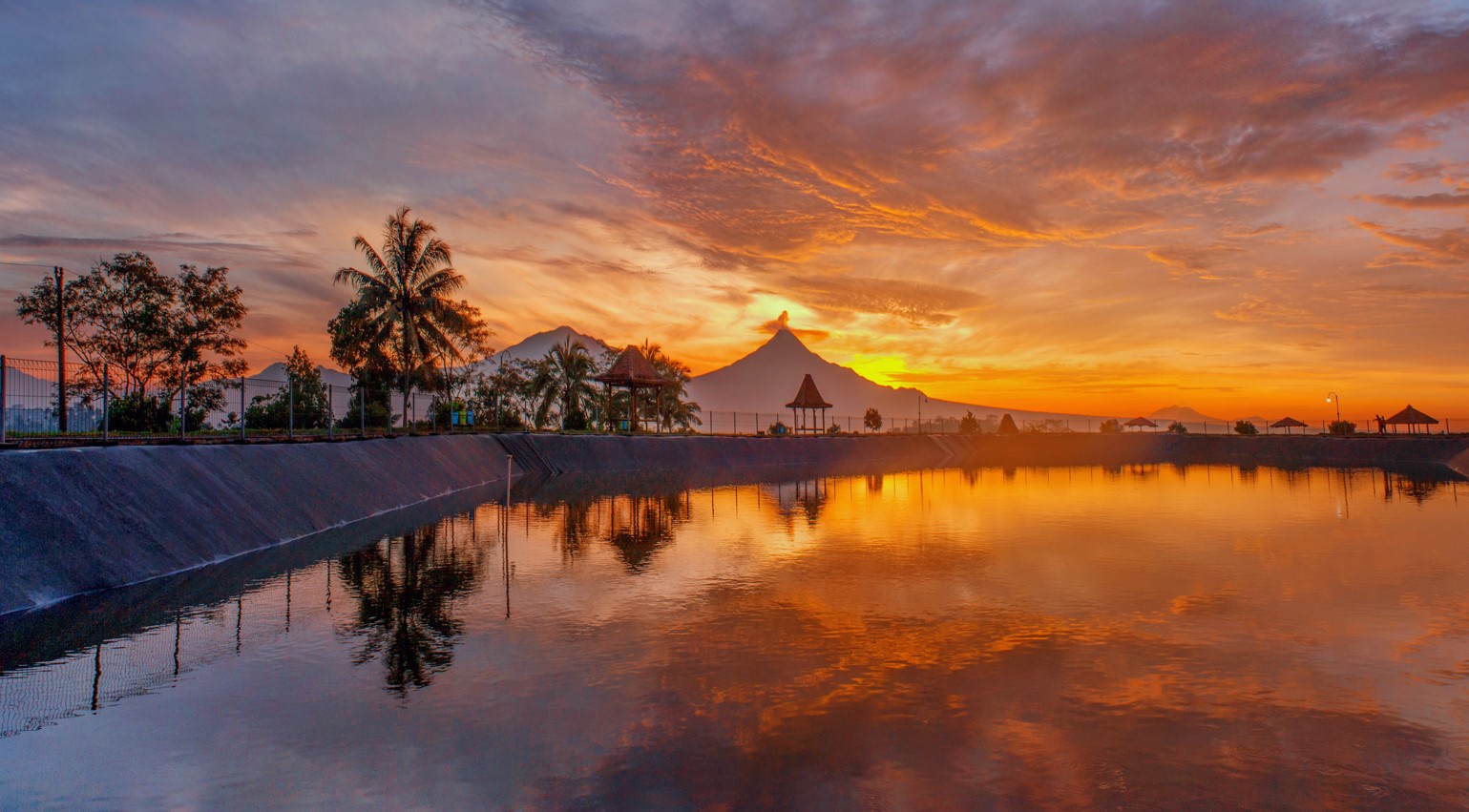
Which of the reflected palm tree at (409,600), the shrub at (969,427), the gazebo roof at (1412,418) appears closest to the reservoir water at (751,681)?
the reflected palm tree at (409,600)

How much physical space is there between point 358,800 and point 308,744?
1718mm

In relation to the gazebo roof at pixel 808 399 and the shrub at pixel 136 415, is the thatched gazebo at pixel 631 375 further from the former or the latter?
the shrub at pixel 136 415

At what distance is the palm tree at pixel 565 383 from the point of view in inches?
2832

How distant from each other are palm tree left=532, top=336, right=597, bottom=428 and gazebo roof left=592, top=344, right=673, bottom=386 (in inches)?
202

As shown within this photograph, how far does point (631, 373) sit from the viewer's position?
212ft

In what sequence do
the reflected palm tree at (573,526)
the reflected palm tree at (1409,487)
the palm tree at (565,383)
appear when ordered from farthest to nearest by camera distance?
the palm tree at (565,383) → the reflected palm tree at (1409,487) → the reflected palm tree at (573,526)

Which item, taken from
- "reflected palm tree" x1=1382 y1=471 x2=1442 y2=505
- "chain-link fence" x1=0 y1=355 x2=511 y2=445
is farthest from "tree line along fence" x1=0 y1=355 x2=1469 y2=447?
"reflected palm tree" x1=1382 y1=471 x2=1442 y2=505

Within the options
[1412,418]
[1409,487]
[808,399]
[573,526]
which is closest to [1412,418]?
[1412,418]

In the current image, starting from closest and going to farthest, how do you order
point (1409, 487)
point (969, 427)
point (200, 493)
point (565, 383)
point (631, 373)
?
point (200, 493), point (1409, 487), point (631, 373), point (565, 383), point (969, 427)

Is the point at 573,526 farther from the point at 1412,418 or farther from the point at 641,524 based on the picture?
the point at 1412,418

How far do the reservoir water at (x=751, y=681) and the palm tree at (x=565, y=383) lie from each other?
50.8 m

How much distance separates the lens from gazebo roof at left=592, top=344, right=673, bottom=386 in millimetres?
64125

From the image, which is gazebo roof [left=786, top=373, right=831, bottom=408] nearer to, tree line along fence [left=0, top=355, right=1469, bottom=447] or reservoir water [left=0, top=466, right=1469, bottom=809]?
tree line along fence [left=0, top=355, right=1469, bottom=447]

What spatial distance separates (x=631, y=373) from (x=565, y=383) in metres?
11.1
